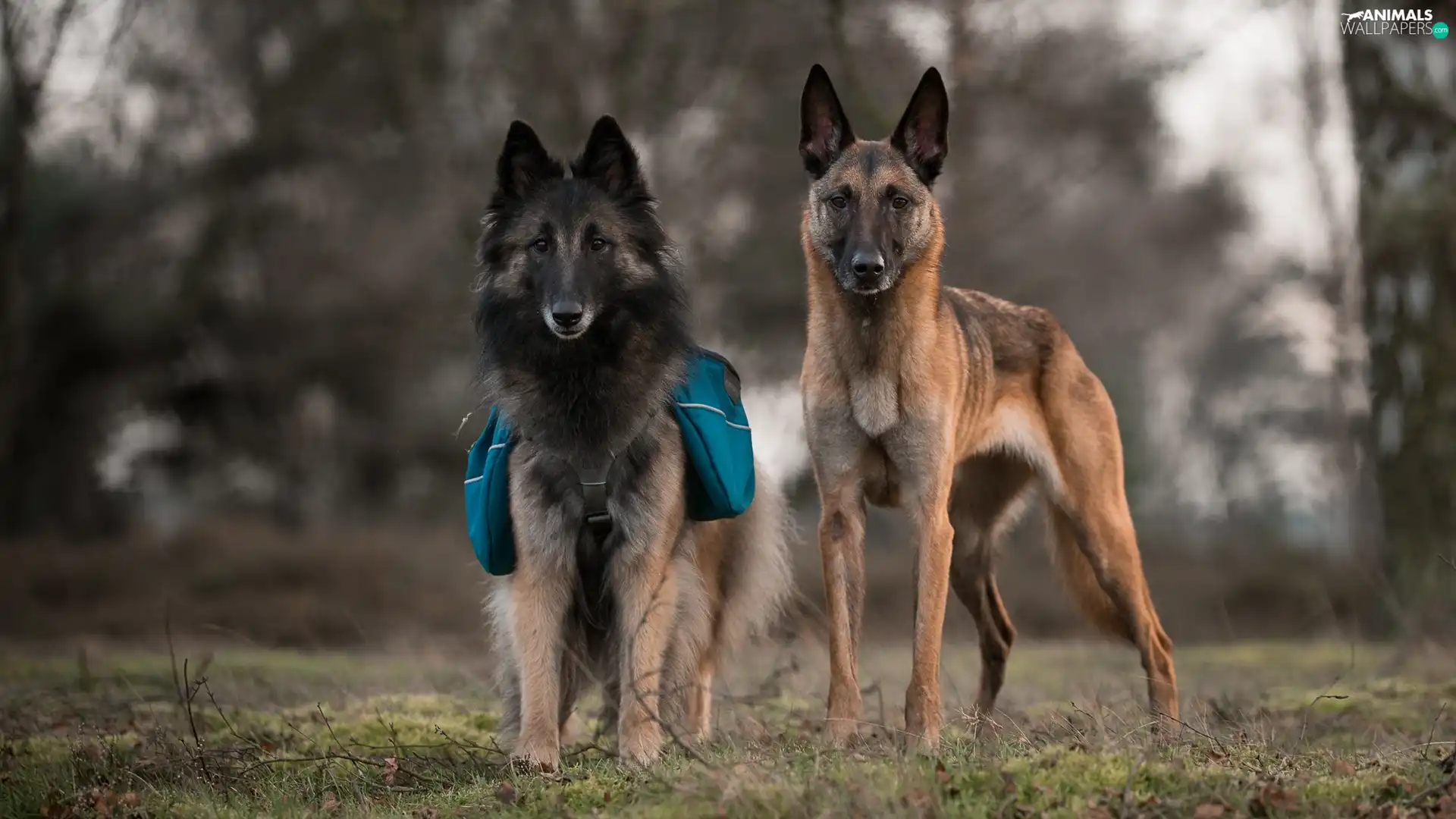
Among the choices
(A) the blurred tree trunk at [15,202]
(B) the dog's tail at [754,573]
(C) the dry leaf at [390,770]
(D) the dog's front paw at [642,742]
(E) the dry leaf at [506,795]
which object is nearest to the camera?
(E) the dry leaf at [506,795]

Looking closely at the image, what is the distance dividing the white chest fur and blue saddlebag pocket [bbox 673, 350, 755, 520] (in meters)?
0.59

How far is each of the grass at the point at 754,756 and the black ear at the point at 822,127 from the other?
8.33ft

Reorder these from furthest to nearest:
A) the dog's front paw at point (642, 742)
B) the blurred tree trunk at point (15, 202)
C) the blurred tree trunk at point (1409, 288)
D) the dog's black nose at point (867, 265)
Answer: the blurred tree trunk at point (15, 202) → the blurred tree trunk at point (1409, 288) → the dog's black nose at point (867, 265) → the dog's front paw at point (642, 742)

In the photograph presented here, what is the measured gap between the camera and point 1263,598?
18.9m

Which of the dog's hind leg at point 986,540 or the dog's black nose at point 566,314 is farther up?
the dog's black nose at point 566,314

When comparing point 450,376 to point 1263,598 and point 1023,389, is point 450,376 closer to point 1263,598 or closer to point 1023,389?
point 1263,598

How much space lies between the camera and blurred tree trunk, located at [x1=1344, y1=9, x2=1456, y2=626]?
10867mm

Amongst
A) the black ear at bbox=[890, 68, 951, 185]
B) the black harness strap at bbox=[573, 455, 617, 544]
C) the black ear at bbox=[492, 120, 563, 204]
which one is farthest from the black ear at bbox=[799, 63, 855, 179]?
the black harness strap at bbox=[573, 455, 617, 544]

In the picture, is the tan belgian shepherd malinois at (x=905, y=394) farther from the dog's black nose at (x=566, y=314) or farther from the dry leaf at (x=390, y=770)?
the dry leaf at (x=390, y=770)

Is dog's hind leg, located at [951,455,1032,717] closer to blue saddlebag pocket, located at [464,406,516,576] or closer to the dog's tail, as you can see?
the dog's tail

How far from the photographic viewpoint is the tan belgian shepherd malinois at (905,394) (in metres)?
6.02

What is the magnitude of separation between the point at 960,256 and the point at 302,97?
979 centimetres

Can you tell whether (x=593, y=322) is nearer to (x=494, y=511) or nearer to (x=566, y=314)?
(x=566, y=314)

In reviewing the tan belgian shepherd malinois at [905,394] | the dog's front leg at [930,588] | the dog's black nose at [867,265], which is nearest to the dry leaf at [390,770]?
the tan belgian shepherd malinois at [905,394]
